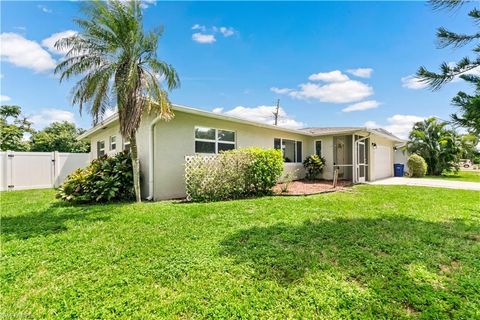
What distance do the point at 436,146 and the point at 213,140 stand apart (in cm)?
1940

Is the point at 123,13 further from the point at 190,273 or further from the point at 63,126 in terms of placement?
the point at 63,126

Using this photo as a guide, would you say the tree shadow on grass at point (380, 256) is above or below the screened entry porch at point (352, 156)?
below

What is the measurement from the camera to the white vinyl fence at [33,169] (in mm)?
12305

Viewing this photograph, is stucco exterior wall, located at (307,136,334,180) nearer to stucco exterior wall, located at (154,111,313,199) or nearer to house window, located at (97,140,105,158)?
stucco exterior wall, located at (154,111,313,199)

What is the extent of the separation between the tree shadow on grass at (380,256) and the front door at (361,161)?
9023mm

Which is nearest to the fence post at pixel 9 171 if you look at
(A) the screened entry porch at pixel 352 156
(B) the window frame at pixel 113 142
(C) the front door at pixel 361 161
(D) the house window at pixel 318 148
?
(B) the window frame at pixel 113 142

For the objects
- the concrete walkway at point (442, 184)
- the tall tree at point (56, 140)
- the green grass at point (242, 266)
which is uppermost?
the tall tree at point (56, 140)

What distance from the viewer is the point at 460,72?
3.27 m

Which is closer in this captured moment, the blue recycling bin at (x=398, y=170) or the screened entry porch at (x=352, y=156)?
the screened entry porch at (x=352, y=156)

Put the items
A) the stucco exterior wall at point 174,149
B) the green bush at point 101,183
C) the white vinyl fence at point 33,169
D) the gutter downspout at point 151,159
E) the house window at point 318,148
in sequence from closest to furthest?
1. the green bush at point 101,183
2. the gutter downspout at point 151,159
3. the stucco exterior wall at point 174,149
4. the white vinyl fence at point 33,169
5. the house window at point 318,148

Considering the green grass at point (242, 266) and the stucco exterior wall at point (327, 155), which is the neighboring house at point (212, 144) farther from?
the green grass at point (242, 266)

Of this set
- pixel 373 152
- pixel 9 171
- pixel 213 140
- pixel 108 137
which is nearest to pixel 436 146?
pixel 373 152

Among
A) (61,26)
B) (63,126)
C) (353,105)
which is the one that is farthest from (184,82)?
(63,126)

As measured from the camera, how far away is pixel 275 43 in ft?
37.9
